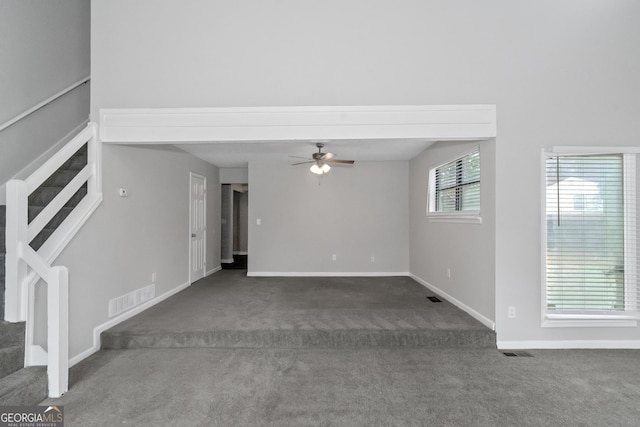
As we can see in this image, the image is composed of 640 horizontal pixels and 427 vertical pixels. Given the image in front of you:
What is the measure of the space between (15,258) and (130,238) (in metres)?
1.35

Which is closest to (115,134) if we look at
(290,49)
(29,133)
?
(29,133)

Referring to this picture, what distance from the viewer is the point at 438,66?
9.87 ft

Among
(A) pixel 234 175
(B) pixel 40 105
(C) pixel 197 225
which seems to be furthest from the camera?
(A) pixel 234 175

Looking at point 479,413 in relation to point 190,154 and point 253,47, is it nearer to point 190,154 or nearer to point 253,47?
point 253,47

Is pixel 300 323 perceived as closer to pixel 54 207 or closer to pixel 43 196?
pixel 54 207

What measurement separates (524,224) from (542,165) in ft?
2.08

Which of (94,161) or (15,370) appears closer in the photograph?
(15,370)

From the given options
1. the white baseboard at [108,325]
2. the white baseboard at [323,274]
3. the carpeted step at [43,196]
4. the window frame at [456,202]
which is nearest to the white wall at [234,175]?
the white baseboard at [323,274]

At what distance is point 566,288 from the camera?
3.00 m

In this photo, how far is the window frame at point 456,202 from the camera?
11.3ft

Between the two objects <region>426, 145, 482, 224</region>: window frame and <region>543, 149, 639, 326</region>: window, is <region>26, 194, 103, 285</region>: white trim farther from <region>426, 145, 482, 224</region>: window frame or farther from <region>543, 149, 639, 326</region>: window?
<region>543, 149, 639, 326</region>: window

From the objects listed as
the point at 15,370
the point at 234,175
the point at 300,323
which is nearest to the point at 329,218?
the point at 234,175

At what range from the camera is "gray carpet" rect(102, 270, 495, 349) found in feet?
9.77

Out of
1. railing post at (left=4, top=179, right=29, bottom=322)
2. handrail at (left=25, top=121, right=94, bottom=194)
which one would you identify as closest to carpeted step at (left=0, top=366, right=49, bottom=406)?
railing post at (left=4, top=179, right=29, bottom=322)
